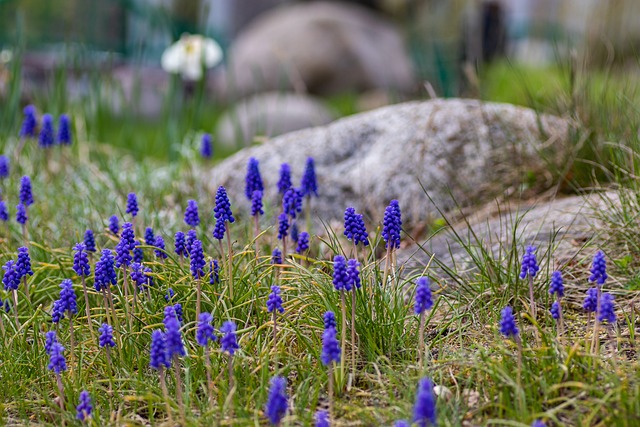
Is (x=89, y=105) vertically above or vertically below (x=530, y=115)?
above

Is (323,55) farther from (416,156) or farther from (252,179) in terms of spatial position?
(252,179)

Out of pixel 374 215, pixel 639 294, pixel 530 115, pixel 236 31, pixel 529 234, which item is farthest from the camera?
pixel 236 31

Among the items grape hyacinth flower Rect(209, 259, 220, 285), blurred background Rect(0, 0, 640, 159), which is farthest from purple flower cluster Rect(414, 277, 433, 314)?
blurred background Rect(0, 0, 640, 159)

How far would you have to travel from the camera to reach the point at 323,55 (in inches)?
526

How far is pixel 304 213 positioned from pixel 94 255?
4.95 feet

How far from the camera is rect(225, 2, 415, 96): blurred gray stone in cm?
1314

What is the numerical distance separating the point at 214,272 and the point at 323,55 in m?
10.6

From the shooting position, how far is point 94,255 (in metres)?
3.79

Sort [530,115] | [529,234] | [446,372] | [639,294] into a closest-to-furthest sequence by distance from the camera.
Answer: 1. [446,372]
2. [639,294]
3. [529,234]
4. [530,115]

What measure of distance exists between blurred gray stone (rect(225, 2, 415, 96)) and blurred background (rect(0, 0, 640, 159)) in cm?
3

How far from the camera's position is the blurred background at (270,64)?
630 centimetres

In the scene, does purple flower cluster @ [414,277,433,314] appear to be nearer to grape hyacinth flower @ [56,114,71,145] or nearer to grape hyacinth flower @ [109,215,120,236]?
grape hyacinth flower @ [109,215,120,236]

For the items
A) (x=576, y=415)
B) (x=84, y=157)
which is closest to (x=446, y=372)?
(x=576, y=415)

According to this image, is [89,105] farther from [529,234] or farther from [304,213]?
[529,234]
